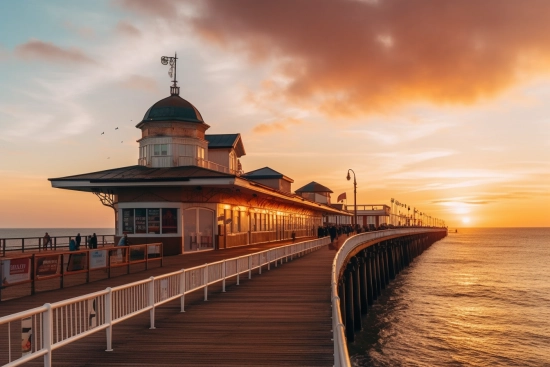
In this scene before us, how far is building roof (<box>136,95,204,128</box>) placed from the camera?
47219 mm

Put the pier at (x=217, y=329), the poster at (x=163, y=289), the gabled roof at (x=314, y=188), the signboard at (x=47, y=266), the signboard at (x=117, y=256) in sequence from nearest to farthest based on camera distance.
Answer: the pier at (x=217, y=329)
the poster at (x=163, y=289)
the signboard at (x=47, y=266)
the signboard at (x=117, y=256)
the gabled roof at (x=314, y=188)

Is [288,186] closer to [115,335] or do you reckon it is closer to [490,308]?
[490,308]

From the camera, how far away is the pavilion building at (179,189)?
39.4 metres

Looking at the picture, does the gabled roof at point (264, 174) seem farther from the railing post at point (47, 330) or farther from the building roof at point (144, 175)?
the railing post at point (47, 330)

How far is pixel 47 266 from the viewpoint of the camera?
65.1ft

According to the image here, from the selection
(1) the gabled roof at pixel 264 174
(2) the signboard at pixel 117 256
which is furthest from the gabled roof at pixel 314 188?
(2) the signboard at pixel 117 256

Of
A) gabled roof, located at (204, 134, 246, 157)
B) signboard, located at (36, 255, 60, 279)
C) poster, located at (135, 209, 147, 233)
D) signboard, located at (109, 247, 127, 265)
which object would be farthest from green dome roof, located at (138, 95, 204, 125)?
signboard, located at (36, 255, 60, 279)

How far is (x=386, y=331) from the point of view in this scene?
104ft

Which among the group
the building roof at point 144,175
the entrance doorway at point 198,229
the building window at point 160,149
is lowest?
the entrance doorway at point 198,229

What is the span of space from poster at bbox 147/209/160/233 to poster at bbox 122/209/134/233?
1.13m

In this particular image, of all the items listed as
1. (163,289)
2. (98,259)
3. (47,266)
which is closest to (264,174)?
(98,259)

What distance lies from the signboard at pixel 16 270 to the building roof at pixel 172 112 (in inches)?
1148

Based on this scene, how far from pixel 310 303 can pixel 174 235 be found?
23.3 m

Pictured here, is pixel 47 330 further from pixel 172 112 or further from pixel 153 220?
pixel 172 112
